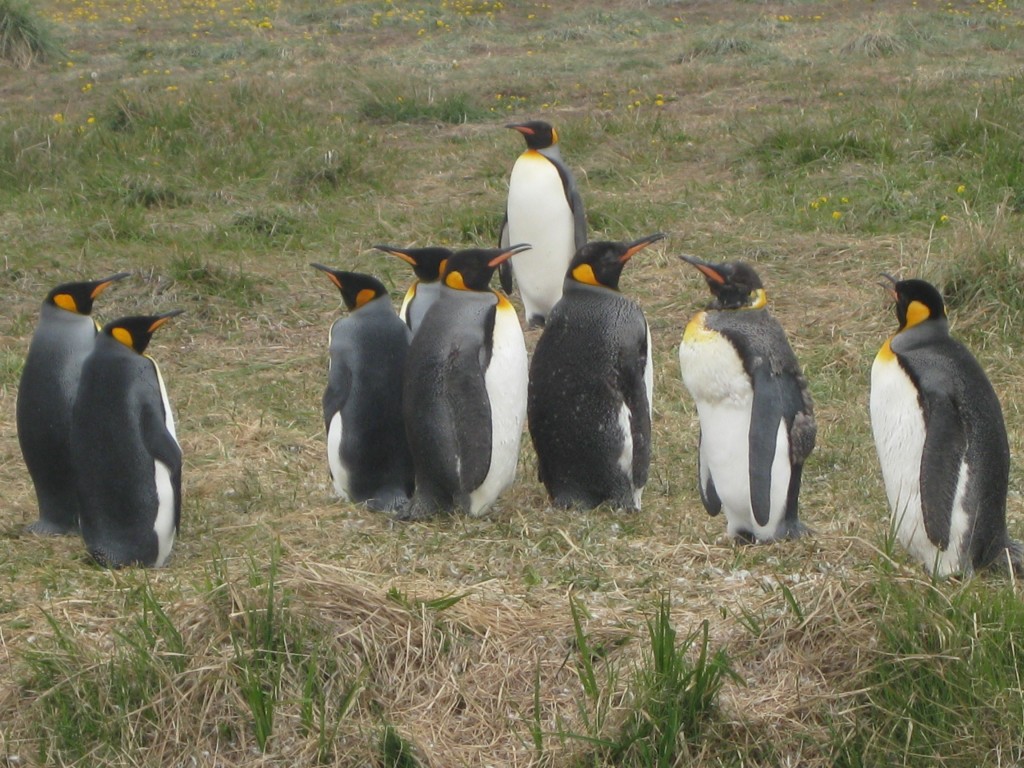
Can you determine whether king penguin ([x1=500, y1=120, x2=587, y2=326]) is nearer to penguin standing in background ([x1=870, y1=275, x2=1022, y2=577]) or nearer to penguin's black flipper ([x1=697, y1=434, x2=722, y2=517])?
penguin's black flipper ([x1=697, y1=434, x2=722, y2=517])

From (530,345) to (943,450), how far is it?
11.7 ft

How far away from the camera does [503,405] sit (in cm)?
483

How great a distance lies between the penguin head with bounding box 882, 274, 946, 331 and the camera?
167 inches

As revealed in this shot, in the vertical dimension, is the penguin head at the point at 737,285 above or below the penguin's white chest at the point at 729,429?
above

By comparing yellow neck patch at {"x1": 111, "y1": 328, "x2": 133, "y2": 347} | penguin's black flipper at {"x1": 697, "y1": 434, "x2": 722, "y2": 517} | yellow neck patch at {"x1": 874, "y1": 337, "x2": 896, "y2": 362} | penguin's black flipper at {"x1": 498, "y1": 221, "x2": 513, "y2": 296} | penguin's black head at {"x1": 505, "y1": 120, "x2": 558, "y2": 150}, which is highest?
yellow neck patch at {"x1": 111, "y1": 328, "x2": 133, "y2": 347}

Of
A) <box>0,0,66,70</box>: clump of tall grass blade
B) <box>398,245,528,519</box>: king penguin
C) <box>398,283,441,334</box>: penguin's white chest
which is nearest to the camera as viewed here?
<box>398,245,528,519</box>: king penguin

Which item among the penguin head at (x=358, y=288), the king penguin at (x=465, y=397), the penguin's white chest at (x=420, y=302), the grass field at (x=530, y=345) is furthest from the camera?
the penguin's white chest at (x=420, y=302)

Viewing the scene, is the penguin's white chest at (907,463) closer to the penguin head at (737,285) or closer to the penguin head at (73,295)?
the penguin head at (737,285)

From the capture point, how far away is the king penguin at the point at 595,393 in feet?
15.8

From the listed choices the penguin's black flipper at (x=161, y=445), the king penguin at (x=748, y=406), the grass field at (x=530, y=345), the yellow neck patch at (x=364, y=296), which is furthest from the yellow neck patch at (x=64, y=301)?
the king penguin at (x=748, y=406)

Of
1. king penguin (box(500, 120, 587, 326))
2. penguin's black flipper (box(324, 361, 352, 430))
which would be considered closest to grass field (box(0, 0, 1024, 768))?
penguin's black flipper (box(324, 361, 352, 430))

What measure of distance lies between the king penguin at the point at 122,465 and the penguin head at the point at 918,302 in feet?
7.61

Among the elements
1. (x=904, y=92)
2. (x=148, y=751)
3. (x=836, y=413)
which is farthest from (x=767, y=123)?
(x=148, y=751)

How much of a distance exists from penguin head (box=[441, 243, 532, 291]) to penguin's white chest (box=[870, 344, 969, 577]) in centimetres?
139
